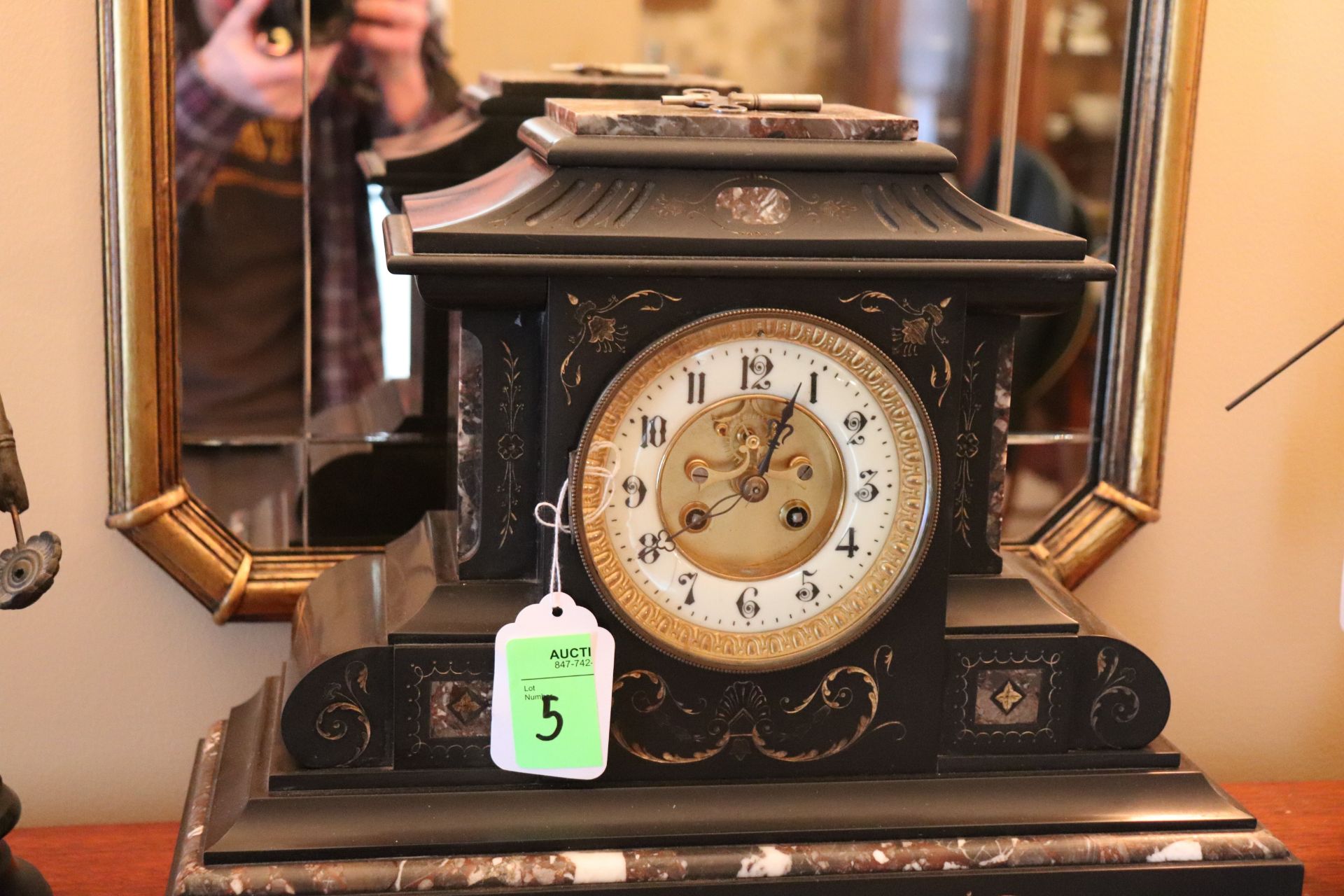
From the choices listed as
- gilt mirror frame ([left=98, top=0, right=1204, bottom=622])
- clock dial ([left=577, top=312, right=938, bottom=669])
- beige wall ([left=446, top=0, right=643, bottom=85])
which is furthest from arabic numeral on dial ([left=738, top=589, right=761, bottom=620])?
beige wall ([left=446, top=0, right=643, bottom=85])

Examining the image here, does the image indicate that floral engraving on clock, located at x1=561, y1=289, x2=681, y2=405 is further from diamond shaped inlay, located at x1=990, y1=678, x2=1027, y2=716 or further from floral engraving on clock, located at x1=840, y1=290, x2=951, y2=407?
diamond shaped inlay, located at x1=990, y1=678, x2=1027, y2=716

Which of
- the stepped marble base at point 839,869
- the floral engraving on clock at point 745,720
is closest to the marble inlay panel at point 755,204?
the floral engraving on clock at point 745,720

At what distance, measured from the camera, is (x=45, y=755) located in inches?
56.3

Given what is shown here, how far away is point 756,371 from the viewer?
1.02 m

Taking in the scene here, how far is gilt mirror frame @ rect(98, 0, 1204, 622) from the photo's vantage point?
1.29 meters

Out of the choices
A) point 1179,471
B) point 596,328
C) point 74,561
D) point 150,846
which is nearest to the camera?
point 596,328

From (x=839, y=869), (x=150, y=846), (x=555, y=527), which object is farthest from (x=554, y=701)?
(x=150, y=846)

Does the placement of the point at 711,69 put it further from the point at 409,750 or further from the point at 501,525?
the point at 409,750

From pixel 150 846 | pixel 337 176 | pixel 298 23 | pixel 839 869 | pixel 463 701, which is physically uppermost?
pixel 298 23

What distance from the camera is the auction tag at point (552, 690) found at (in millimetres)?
1011

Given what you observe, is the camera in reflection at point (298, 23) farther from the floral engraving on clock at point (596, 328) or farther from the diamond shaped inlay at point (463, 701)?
the diamond shaped inlay at point (463, 701)

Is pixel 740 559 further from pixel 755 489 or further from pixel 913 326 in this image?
pixel 913 326

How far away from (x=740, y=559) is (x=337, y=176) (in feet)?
1.87

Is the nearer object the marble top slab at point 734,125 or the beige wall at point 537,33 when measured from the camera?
the marble top slab at point 734,125
